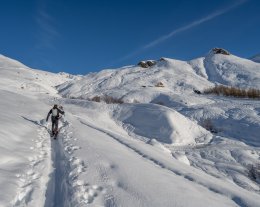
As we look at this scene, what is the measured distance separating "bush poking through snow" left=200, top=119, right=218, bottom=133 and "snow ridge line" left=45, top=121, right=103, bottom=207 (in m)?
12.4

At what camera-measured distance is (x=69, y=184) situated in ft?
24.9

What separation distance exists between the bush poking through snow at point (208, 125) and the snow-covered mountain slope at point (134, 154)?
118 millimetres

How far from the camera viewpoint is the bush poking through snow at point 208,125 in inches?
883

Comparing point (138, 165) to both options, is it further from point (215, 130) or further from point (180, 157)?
point (215, 130)

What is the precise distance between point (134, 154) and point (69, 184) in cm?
504

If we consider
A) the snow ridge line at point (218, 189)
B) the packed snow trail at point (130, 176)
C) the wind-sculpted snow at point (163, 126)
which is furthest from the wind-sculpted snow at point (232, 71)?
the snow ridge line at point (218, 189)

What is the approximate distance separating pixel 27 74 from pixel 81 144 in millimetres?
43577

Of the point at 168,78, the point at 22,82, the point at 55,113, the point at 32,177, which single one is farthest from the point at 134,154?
the point at 22,82

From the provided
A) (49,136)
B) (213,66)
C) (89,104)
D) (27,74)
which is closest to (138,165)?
(49,136)

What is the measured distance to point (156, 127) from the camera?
846 inches

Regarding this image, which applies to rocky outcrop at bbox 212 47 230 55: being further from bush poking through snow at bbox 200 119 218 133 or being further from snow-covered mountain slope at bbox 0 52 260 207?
bush poking through snow at bbox 200 119 218 133

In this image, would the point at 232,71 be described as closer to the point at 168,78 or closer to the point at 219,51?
the point at 168,78

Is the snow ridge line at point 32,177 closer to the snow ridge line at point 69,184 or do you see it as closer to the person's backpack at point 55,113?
the snow ridge line at point 69,184

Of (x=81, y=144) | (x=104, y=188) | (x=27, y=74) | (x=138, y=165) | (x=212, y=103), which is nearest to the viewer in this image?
(x=104, y=188)
